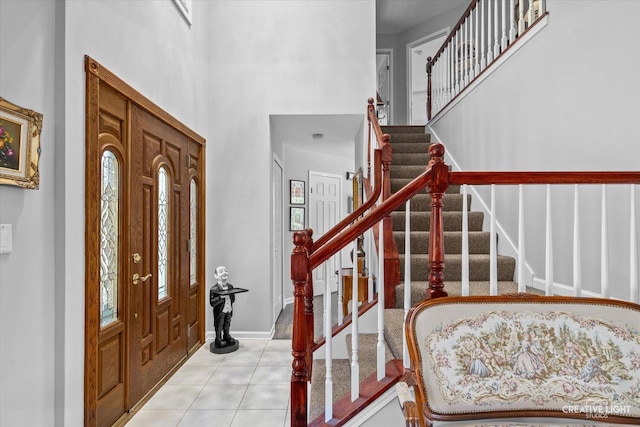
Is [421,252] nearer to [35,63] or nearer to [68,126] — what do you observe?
[68,126]

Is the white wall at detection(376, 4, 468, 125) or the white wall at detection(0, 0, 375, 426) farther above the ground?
the white wall at detection(376, 4, 468, 125)

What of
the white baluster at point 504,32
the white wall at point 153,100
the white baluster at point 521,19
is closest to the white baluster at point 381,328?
the white wall at point 153,100

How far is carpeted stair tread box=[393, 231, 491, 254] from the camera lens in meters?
2.99

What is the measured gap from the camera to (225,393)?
2.81 m

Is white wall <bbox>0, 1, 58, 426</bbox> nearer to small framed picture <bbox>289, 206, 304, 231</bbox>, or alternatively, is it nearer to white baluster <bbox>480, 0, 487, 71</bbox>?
white baluster <bbox>480, 0, 487, 71</bbox>

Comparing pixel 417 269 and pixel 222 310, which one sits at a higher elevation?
pixel 417 269

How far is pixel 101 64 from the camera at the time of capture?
2133 millimetres

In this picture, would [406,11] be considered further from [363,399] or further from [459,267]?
[363,399]

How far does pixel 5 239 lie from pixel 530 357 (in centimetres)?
212

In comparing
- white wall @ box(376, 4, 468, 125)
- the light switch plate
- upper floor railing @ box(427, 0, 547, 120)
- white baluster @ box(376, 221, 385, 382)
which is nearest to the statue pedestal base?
white baluster @ box(376, 221, 385, 382)

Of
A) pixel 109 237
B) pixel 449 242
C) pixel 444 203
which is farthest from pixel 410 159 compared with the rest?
pixel 109 237

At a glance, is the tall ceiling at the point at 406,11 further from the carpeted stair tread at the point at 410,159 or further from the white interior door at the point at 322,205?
the carpeted stair tread at the point at 410,159

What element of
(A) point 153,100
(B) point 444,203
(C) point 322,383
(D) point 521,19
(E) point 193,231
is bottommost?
(C) point 322,383

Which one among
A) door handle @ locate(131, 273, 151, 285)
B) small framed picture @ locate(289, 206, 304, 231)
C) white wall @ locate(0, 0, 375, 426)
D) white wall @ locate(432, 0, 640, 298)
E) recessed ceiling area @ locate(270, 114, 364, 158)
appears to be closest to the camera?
white wall @ locate(0, 0, 375, 426)
